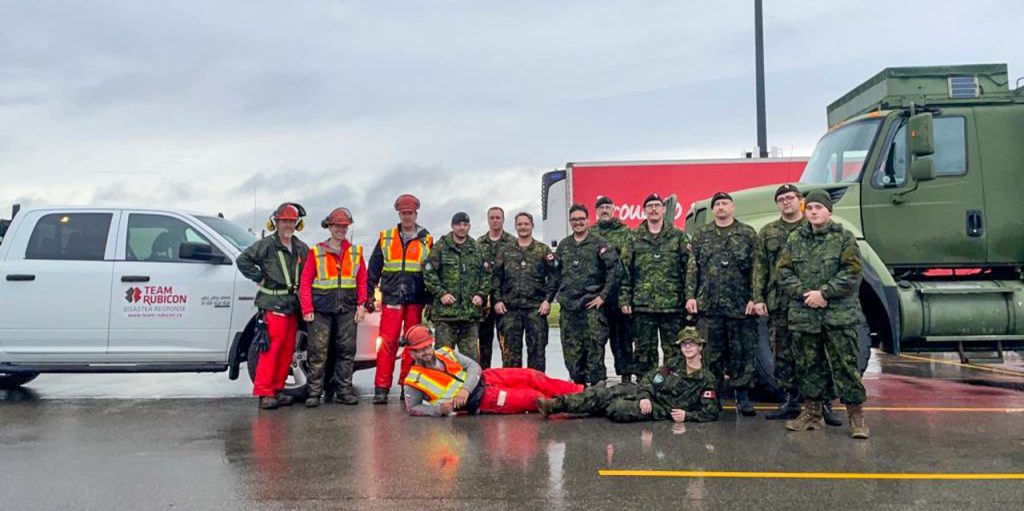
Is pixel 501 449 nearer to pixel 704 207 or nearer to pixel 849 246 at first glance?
pixel 849 246

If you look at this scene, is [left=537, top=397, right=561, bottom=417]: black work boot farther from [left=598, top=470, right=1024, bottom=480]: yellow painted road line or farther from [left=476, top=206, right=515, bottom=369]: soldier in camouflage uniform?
[left=598, top=470, right=1024, bottom=480]: yellow painted road line

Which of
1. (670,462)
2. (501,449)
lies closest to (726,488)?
(670,462)

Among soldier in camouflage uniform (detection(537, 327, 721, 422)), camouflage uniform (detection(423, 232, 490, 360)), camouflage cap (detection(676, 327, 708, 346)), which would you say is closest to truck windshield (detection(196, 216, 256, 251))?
camouflage uniform (detection(423, 232, 490, 360))

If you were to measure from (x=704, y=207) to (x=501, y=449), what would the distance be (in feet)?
13.5

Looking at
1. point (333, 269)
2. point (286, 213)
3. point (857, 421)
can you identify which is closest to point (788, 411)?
point (857, 421)

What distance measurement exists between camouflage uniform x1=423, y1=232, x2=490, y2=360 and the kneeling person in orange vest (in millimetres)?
707

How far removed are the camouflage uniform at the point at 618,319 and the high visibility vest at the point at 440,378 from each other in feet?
5.59

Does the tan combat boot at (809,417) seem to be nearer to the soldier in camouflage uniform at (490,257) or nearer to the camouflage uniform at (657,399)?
the camouflage uniform at (657,399)

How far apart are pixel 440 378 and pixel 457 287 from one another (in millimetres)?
1061

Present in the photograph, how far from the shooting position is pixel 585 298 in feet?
24.9

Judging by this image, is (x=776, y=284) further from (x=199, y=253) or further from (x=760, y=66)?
(x=760, y=66)

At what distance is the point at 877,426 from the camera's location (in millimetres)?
6379

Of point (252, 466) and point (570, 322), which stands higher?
point (570, 322)

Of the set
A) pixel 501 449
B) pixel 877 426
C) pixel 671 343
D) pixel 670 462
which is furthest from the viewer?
pixel 671 343
